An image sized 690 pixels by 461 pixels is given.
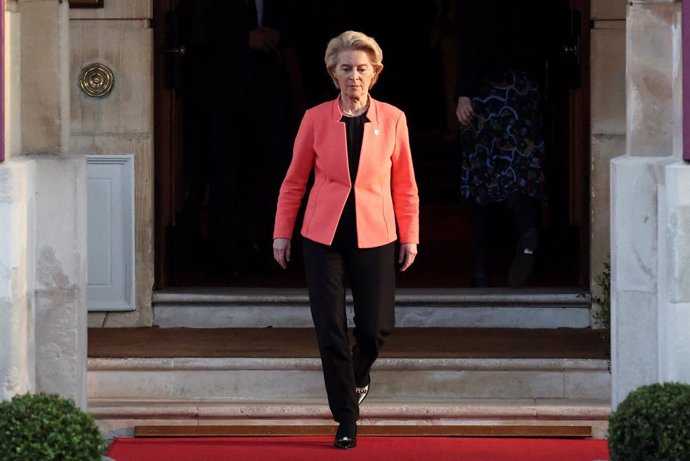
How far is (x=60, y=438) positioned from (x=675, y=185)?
2.66 meters

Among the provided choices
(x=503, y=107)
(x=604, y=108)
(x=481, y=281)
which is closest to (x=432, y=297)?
(x=481, y=281)

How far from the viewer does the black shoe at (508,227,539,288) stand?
10.0m

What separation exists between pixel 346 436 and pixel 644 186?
1.71 meters

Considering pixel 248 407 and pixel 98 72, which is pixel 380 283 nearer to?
pixel 248 407

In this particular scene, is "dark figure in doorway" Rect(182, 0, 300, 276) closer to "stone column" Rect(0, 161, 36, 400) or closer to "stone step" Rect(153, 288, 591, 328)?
"stone step" Rect(153, 288, 591, 328)

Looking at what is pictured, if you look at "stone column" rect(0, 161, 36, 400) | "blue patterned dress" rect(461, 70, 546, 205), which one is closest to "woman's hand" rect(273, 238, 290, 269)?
"stone column" rect(0, 161, 36, 400)

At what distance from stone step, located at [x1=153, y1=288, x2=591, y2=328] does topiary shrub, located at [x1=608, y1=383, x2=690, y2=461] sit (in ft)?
9.82

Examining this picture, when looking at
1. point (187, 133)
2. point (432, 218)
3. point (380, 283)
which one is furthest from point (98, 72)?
point (432, 218)

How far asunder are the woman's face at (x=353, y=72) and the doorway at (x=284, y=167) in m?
2.30

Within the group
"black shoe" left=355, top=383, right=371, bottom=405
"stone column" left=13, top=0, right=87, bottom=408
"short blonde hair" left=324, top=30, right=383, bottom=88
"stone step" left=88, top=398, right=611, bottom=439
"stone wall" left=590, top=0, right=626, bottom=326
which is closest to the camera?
"short blonde hair" left=324, top=30, right=383, bottom=88

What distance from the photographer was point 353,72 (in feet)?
25.9

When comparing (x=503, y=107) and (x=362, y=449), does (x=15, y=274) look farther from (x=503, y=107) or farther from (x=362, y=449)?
(x=503, y=107)

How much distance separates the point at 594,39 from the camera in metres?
9.81

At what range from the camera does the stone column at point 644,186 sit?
7.72 m
